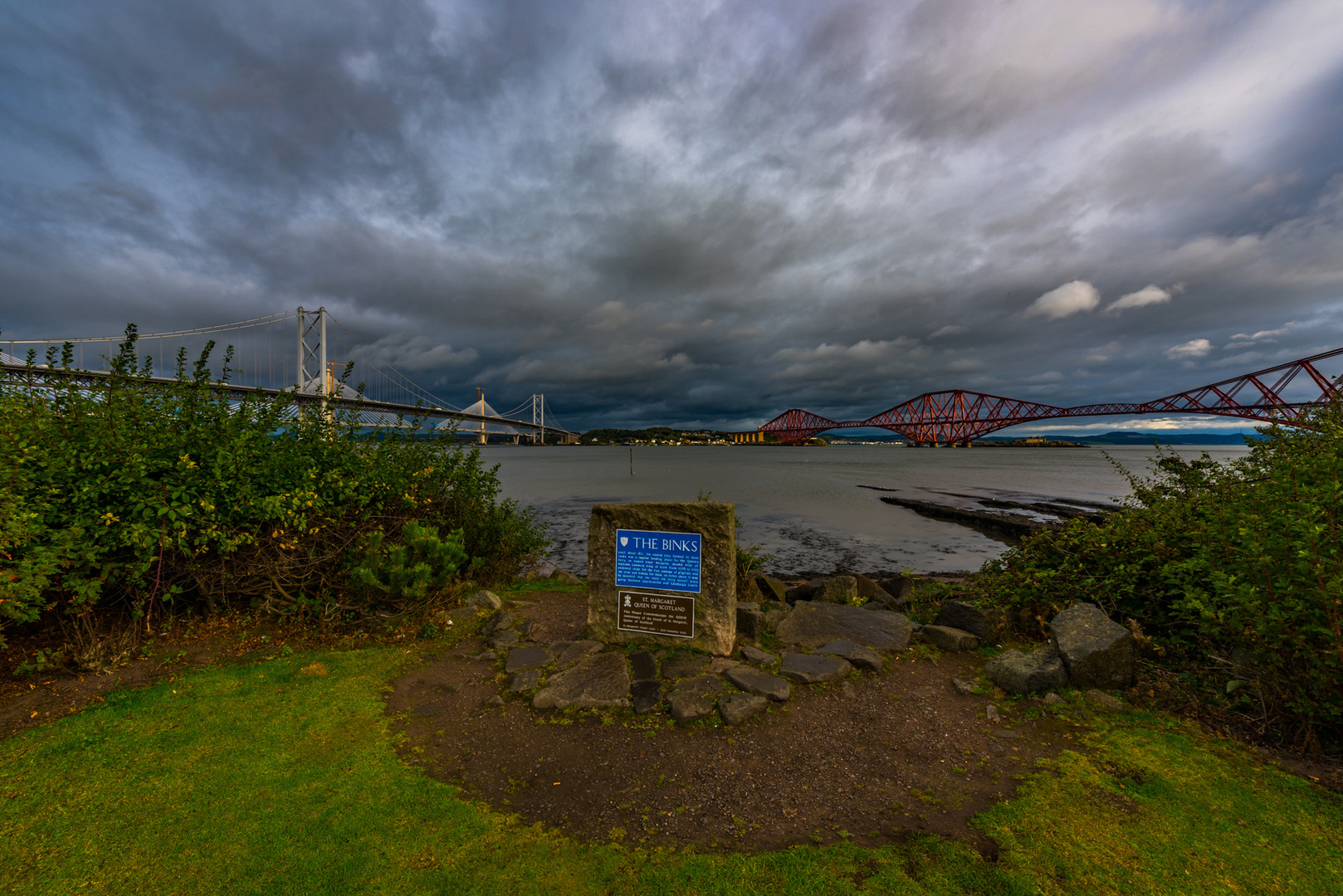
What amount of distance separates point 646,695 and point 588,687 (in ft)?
1.79

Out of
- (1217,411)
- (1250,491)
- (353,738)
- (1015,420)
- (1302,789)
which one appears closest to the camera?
(1302,789)

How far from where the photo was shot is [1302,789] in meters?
3.04

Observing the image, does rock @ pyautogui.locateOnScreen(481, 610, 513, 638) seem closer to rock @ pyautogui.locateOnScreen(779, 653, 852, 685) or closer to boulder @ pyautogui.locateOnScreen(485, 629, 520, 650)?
boulder @ pyautogui.locateOnScreen(485, 629, 520, 650)

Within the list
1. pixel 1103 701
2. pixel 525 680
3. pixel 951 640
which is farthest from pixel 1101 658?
pixel 525 680

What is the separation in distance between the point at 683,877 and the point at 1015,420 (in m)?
122

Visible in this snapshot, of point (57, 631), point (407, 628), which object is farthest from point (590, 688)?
point (57, 631)

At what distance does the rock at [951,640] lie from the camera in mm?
5703

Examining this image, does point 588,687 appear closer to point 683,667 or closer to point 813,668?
point 683,667

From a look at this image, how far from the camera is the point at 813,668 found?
4.98 m

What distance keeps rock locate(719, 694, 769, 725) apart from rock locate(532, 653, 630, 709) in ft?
2.70

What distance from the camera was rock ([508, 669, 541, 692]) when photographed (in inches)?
182

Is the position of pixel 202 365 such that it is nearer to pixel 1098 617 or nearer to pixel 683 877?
pixel 683 877

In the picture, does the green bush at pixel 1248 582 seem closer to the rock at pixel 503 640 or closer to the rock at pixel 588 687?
the rock at pixel 588 687

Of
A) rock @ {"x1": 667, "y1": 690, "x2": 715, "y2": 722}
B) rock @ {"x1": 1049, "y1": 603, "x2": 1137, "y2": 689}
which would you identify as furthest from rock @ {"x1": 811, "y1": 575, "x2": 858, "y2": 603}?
rock @ {"x1": 667, "y1": 690, "x2": 715, "y2": 722}
